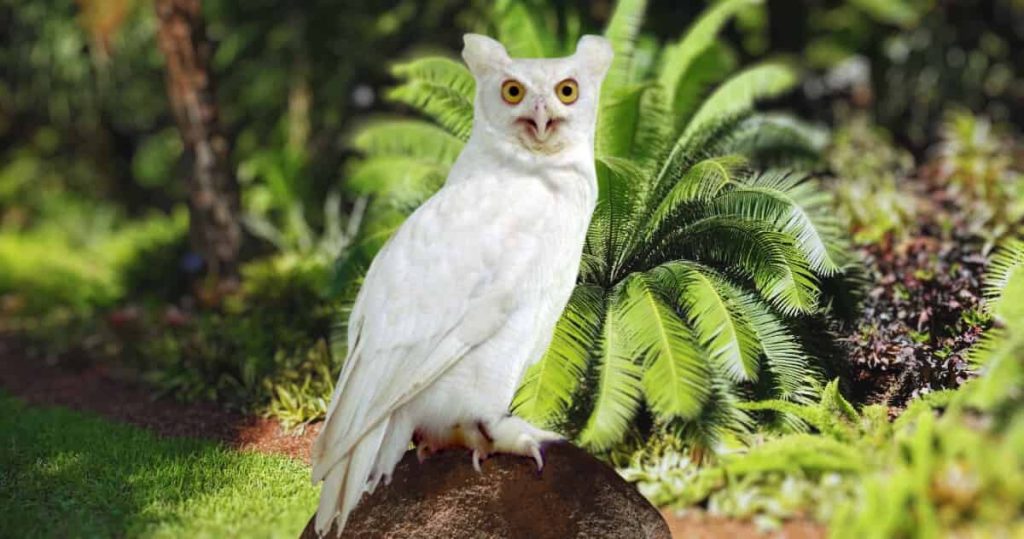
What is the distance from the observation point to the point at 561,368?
3.69 m

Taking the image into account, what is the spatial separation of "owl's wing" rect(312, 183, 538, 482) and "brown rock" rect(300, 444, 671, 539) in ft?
0.97

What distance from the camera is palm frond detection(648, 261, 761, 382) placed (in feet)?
11.8

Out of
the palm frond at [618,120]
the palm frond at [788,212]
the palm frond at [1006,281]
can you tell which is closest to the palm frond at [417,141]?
the palm frond at [618,120]

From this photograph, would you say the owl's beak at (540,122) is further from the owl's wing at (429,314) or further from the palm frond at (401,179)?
the palm frond at (401,179)

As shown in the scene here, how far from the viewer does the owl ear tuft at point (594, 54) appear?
3197mm

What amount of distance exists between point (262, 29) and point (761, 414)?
24.7 feet

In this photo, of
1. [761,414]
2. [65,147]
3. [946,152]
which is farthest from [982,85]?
[65,147]

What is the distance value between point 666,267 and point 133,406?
118 inches

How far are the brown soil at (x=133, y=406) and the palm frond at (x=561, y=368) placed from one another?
0.91 m

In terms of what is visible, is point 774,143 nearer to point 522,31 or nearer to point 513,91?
point 522,31

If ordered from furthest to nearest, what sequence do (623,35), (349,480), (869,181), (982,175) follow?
(869,181)
(982,175)
(623,35)
(349,480)

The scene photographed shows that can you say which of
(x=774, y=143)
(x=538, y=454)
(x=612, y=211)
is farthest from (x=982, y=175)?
(x=538, y=454)

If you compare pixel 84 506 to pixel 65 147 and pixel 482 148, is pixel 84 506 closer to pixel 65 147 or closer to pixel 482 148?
pixel 482 148

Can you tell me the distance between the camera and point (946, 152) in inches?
301
